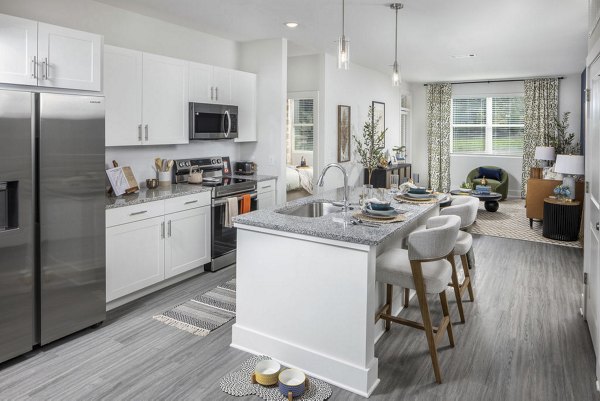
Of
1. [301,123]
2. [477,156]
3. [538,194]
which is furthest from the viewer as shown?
[477,156]

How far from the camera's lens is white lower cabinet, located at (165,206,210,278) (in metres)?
4.15

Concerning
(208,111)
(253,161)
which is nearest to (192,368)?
(208,111)

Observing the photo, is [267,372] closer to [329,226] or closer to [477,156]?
[329,226]

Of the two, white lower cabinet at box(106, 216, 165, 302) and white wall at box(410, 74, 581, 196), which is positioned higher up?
white wall at box(410, 74, 581, 196)

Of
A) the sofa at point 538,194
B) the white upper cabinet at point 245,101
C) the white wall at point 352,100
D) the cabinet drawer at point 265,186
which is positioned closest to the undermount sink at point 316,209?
the cabinet drawer at point 265,186

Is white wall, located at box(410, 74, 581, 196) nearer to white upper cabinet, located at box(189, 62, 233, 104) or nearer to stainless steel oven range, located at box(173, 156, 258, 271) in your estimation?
white upper cabinet, located at box(189, 62, 233, 104)

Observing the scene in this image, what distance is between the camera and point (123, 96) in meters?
3.99

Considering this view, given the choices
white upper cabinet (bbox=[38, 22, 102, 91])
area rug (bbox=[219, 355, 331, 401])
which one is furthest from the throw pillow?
white upper cabinet (bbox=[38, 22, 102, 91])

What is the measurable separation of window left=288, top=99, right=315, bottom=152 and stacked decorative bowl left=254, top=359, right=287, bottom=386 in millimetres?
4704

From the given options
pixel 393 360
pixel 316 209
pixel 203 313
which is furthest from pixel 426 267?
pixel 203 313

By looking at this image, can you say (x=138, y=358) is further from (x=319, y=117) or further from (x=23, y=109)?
(x=319, y=117)

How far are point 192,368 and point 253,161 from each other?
3.39 m

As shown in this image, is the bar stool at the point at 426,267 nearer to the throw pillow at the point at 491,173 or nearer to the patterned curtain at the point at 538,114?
the throw pillow at the point at 491,173

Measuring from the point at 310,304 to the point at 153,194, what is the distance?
201 cm
